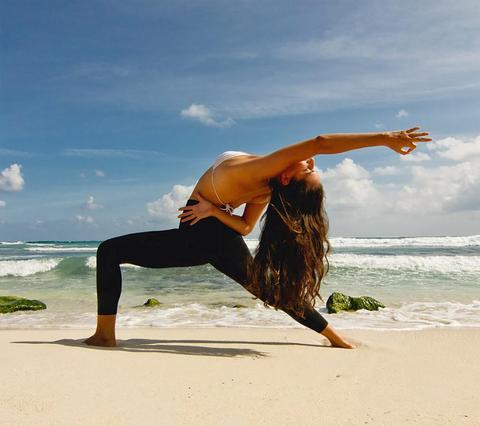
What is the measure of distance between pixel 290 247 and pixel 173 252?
98 cm

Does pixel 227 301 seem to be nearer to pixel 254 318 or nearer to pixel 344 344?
pixel 254 318

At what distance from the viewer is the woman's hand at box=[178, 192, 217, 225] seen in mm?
3398

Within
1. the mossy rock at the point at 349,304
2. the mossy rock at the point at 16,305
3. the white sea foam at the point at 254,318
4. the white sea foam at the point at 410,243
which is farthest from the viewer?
the white sea foam at the point at 410,243

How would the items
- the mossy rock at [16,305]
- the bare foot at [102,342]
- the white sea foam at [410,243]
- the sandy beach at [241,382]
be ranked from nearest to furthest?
the sandy beach at [241,382] < the bare foot at [102,342] < the mossy rock at [16,305] < the white sea foam at [410,243]

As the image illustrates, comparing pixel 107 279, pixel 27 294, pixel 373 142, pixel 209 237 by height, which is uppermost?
pixel 373 142

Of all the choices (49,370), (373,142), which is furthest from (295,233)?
(49,370)

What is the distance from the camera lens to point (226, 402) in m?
2.14

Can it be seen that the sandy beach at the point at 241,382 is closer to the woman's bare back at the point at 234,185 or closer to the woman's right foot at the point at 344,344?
the woman's right foot at the point at 344,344

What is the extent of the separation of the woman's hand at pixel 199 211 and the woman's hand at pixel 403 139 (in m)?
1.45

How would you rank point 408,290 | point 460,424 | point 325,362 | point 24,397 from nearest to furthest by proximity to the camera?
point 460,424, point 24,397, point 325,362, point 408,290

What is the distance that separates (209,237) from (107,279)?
943 millimetres

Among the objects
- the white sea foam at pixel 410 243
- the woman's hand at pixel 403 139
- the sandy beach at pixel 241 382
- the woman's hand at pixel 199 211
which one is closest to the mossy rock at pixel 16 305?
the sandy beach at pixel 241 382

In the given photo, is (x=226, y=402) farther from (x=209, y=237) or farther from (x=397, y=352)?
(x=397, y=352)

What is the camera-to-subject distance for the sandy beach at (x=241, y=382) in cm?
195
